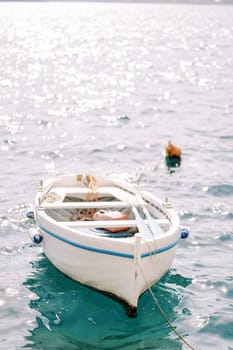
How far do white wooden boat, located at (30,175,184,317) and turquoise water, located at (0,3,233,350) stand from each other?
811 millimetres

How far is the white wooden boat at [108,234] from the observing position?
13.2m

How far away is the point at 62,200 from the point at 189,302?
466cm

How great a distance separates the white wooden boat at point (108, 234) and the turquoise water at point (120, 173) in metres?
0.81

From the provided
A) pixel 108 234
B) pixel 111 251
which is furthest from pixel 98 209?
pixel 111 251

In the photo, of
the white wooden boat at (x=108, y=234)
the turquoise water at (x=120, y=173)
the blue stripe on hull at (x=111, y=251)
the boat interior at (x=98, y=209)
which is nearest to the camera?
the blue stripe on hull at (x=111, y=251)

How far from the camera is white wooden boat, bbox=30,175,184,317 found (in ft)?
43.3

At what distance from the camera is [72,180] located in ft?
62.0

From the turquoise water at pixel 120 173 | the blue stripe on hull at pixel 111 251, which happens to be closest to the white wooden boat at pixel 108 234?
the blue stripe on hull at pixel 111 251

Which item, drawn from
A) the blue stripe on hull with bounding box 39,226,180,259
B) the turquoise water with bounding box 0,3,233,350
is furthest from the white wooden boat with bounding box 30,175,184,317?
the turquoise water with bounding box 0,3,233,350

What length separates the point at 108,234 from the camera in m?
15.0

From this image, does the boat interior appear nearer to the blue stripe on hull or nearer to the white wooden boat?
the white wooden boat

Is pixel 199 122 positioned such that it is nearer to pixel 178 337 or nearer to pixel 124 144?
pixel 124 144

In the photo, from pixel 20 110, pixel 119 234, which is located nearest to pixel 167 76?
pixel 20 110

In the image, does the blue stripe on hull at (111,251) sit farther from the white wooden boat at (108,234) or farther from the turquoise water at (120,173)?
the turquoise water at (120,173)
